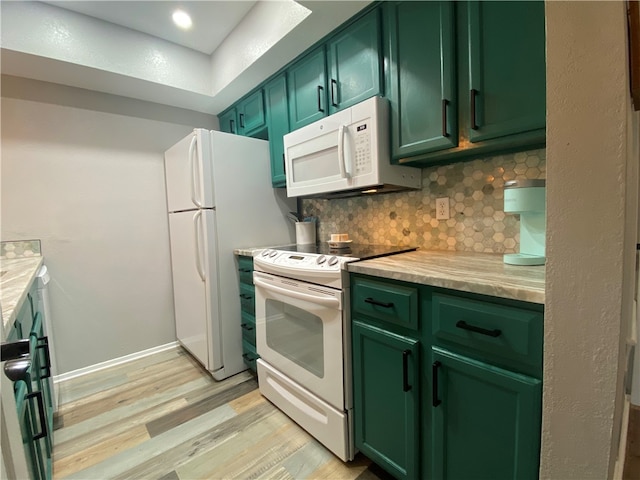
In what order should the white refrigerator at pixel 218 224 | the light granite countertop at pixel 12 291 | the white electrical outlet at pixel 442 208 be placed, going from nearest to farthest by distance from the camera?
the light granite countertop at pixel 12 291
the white electrical outlet at pixel 442 208
the white refrigerator at pixel 218 224

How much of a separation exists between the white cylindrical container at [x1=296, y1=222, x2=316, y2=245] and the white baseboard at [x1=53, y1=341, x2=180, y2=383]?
1.60 metres

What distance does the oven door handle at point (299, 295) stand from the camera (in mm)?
1307

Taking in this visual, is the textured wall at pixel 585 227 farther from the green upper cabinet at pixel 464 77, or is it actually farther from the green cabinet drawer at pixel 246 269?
the green cabinet drawer at pixel 246 269

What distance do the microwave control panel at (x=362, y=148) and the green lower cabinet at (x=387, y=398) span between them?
2.59 ft

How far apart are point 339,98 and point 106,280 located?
231 centimetres

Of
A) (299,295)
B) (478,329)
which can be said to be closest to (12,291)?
(299,295)

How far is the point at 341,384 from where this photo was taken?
4.32ft

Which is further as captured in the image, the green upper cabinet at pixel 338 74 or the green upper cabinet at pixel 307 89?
the green upper cabinet at pixel 307 89

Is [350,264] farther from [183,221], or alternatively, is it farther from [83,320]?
[83,320]

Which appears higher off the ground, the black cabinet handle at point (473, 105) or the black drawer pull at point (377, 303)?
the black cabinet handle at point (473, 105)

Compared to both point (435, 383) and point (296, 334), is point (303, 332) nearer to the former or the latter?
point (296, 334)

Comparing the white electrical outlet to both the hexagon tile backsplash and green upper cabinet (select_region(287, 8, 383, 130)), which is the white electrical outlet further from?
green upper cabinet (select_region(287, 8, 383, 130))

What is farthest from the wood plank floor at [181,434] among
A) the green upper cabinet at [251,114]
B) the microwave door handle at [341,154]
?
the green upper cabinet at [251,114]

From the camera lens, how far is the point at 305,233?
7.57 ft
